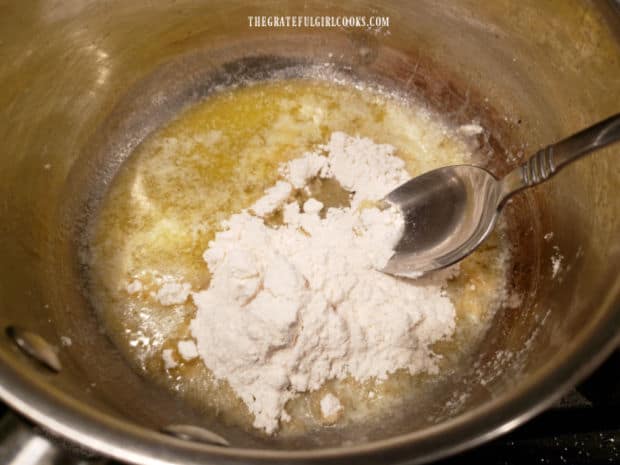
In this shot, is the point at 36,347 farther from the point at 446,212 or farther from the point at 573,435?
the point at 573,435

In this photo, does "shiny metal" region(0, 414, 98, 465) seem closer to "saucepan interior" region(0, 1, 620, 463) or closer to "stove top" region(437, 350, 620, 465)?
"saucepan interior" region(0, 1, 620, 463)

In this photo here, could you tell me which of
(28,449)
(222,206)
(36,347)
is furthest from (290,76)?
(28,449)

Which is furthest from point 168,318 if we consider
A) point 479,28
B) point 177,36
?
point 479,28

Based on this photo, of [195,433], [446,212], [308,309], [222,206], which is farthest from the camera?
[222,206]

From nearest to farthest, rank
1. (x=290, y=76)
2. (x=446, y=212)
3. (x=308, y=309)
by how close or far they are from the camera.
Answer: (x=308, y=309), (x=446, y=212), (x=290, y=76)

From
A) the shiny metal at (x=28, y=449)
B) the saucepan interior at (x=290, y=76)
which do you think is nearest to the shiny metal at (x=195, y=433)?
the saucepan interior at (x=290, y=76)

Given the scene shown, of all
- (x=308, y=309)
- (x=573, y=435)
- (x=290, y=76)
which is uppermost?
(x=290, y=76)
